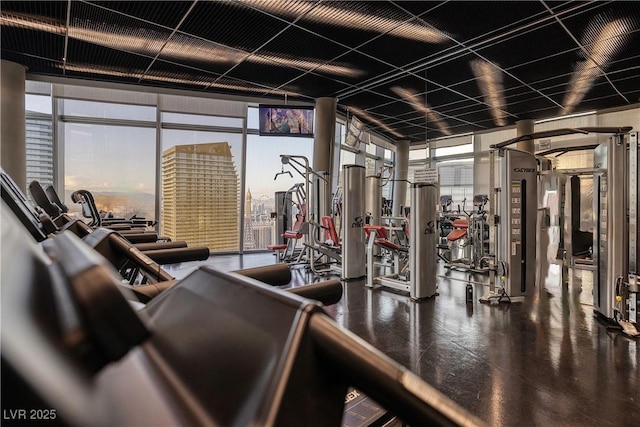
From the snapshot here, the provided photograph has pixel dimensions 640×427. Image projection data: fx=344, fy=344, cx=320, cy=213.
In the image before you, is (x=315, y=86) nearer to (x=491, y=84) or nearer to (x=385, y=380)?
(x=491, y=84)

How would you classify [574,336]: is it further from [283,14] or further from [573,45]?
[283,14]

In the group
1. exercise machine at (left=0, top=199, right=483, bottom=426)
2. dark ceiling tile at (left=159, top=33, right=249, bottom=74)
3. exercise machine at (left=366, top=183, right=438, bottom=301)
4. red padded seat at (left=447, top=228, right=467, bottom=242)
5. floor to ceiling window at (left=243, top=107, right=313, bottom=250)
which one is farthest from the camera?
floor to ceiling window at (left=243, top=107, right=313, bottom=250)

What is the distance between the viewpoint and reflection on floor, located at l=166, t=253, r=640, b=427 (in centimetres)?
217

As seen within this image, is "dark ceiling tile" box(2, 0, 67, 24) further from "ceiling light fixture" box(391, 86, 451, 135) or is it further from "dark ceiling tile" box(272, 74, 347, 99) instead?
"ceiling light fixture" box(391, 86, 451, 135)

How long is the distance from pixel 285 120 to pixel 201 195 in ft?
8.28

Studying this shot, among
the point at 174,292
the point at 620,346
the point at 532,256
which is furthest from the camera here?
the point at 532,256

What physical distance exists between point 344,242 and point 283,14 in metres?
3.44

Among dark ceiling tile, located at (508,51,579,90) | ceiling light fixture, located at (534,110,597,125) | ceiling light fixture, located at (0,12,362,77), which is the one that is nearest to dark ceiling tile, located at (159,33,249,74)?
ceiling light fixture, located at (0,12,362,77)

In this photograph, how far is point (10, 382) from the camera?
241mm

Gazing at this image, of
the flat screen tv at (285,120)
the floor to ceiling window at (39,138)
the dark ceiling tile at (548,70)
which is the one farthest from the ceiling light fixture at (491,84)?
the floor to ceiling window at (39,138)

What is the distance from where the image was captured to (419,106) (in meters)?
8.01

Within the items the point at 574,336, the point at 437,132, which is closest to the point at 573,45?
the point at 574,336

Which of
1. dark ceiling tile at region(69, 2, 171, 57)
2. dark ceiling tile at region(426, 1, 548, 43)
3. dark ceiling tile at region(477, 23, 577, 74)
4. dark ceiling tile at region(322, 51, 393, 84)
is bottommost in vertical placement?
dark ceiling tile at region(69, 2, 171, 57)

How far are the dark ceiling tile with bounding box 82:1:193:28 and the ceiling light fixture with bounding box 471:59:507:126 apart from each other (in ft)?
14.2
